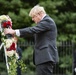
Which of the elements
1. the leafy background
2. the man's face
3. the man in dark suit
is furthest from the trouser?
the leafy background

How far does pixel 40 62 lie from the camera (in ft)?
20.0

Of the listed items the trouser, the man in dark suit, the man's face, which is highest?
the man's face

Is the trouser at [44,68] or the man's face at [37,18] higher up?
the man's face at [37,18]

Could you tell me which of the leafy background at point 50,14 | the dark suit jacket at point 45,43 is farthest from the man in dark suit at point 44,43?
the leafy background at point 50,14

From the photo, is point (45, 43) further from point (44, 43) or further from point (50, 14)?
point (50, 14)

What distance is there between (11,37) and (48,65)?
2.59 feet

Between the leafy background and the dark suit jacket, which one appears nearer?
the dark suit jacket

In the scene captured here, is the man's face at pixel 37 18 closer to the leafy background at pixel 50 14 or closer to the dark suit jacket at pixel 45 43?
the dark suit jacket at pixel 45 43

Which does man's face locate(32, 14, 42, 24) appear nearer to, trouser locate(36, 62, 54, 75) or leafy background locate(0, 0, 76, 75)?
trouser locate(36, 62, 54, 75)

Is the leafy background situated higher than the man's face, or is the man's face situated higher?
the man's face

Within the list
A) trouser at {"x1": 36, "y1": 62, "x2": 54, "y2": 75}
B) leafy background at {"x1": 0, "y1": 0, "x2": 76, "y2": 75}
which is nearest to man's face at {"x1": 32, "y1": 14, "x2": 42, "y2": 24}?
trouser at {"x1": 36, "y1": 62, "x2": 54, "y2": 75}

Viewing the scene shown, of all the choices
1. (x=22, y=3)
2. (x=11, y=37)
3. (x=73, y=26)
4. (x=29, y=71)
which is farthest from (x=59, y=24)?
(x=11, y=37)

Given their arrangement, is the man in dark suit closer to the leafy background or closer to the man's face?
the man's face

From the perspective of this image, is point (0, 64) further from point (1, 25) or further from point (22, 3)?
point (1, 25)
